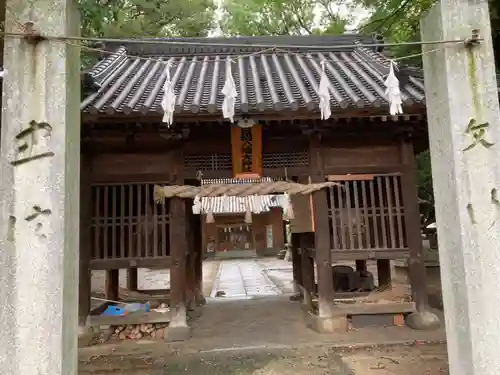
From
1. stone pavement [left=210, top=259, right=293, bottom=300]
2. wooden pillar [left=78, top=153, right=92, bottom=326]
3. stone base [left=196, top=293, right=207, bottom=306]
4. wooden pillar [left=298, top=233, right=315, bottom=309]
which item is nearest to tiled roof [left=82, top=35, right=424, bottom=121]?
wooden pillar [left=78, top=153, right=92, bottom=326]

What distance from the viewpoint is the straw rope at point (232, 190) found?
6.86m

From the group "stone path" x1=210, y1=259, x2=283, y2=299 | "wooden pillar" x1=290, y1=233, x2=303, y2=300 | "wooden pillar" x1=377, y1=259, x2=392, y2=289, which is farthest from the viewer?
"stone path" x1=210, y1=259, x2=283, y2=299

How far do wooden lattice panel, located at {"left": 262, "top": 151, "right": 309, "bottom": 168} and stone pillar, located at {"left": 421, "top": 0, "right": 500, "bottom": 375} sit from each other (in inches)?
152

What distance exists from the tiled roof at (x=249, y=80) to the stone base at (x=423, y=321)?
377cm

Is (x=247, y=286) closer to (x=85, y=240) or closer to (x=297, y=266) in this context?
(x=297, y=266)

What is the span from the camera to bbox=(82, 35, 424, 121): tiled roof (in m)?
6.40

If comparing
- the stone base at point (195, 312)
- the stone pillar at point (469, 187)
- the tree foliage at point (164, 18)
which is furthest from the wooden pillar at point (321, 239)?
the tree foliage at point (164, 18)

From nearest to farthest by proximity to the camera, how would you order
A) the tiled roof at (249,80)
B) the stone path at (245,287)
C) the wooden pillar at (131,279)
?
the tiled roof at (249,80) → the wooden pillar at (131,279) → the stone path at (245,287)

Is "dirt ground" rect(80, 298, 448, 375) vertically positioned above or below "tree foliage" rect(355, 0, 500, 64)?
below

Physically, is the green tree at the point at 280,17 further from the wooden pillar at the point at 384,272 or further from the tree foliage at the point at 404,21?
the wooden pillar at the point at 384,272

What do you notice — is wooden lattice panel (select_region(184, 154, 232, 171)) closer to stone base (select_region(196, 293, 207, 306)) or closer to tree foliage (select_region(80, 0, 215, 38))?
stone base (select_region(196, 293, 207, 306))

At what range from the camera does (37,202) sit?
316 cm

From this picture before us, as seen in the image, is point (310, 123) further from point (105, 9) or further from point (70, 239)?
point (70, 239)

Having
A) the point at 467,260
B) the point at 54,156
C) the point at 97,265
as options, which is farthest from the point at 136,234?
the point at 467,260
